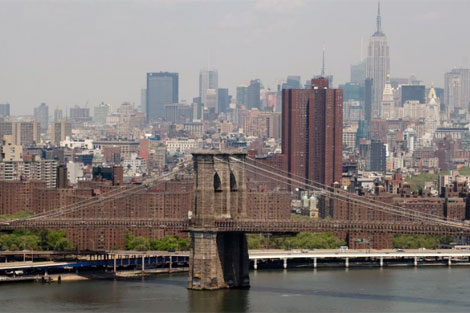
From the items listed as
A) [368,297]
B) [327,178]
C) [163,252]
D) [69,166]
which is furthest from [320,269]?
[69,166]

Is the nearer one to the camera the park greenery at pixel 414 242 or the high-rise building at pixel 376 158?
the park greenery at pixel 414 242

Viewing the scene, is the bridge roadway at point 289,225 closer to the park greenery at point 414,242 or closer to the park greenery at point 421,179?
the park greenery at point 414,242

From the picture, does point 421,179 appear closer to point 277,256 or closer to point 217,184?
point 277,256

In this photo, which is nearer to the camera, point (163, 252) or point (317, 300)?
point (317, 300)

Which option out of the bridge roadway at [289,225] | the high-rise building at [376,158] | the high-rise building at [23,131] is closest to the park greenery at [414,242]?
the bridge roadway at [289,225]

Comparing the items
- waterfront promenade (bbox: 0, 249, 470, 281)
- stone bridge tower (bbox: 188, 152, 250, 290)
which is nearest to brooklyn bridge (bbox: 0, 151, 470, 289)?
stone bridge tower (bbox: 188, 152, 250, 290)

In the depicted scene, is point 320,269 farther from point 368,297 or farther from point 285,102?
point 285,102

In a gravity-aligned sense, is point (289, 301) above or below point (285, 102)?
below
